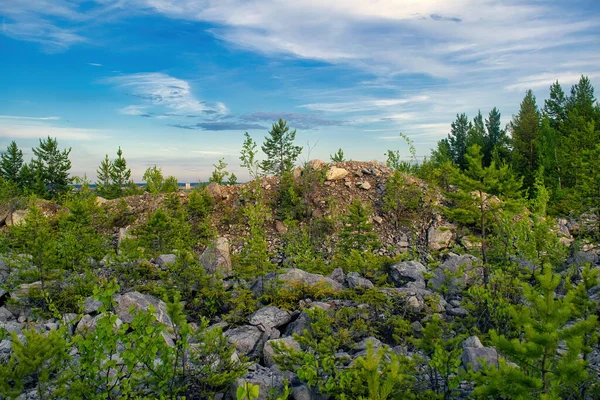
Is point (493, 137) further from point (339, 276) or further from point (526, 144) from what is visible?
point (339, 276)

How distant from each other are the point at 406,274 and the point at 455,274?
204cm

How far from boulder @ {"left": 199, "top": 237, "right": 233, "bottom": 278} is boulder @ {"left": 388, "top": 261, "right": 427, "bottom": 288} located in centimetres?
389

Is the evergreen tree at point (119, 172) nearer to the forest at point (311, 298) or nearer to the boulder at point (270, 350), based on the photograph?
the forest at point (311, 298)

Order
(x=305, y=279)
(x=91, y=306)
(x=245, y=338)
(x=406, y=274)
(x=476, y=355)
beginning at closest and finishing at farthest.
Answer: (x=476, y=355)
(x=245, y=338)
(x=91, y=306)
(x=305, y=279)
(x=406, y=274)

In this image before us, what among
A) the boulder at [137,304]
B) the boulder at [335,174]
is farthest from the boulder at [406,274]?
the boulder at [335,174]

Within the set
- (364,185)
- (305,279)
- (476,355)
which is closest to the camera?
(476,355)

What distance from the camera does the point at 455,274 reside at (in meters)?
7.77

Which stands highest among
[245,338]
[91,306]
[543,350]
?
[543,350]

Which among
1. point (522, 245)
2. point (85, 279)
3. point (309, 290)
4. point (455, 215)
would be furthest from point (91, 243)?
point (522, 245)

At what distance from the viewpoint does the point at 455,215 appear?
9.81 meters

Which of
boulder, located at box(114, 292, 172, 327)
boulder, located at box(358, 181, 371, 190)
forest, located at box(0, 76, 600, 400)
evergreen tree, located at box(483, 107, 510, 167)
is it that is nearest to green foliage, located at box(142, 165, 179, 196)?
forest, located at box(0, 76, 600, 400)

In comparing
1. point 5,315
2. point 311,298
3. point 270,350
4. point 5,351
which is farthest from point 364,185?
point 5,351

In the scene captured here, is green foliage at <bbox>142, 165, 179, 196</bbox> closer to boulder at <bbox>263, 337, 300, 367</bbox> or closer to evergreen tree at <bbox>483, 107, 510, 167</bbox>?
boulder at <bbox>263, 337, 300, 367</bbox>

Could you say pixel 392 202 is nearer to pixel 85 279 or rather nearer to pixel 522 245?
pixel 522 245
